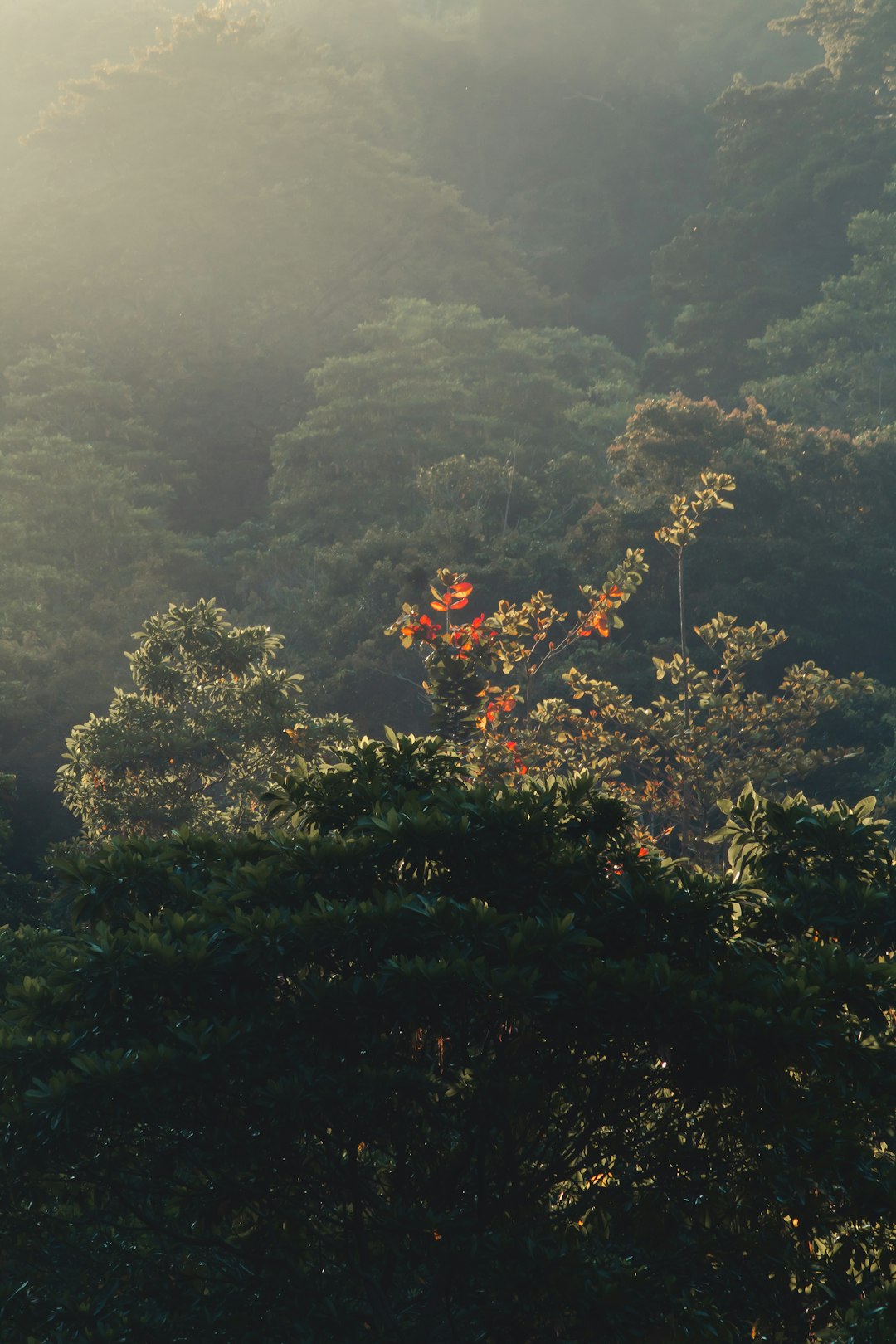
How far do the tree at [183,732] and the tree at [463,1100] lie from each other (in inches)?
245

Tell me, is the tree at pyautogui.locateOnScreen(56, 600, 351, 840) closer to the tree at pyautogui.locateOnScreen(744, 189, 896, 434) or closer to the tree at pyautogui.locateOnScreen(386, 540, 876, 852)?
the tree at pyautogui.locateOnScreen(386, 540, 876, 852)

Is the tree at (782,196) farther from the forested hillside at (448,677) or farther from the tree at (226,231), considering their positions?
the tree at (226,231)

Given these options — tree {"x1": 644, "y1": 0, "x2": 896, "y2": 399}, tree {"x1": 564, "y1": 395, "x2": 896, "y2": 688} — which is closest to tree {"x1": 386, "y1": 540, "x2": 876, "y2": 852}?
Answer: tree {"x1": 564, "y1": 395, "x2": 896, "y2": 688}

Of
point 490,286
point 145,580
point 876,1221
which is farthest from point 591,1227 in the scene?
point 490,286

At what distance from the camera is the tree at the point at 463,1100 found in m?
4.14

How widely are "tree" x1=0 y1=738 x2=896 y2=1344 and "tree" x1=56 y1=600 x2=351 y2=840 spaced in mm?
6227

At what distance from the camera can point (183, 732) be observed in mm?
11352

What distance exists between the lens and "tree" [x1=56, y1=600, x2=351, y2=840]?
36.4 feet

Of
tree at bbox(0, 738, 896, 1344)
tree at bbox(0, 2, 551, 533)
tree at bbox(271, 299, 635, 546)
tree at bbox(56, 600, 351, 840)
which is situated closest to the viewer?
tree at bbox(0, 738, 896, 1344)

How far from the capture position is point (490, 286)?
45.9m

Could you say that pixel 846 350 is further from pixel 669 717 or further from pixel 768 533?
pixel 669 717

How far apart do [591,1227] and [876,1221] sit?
1.05 m

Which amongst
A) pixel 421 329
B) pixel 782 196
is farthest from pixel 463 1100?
pixel 782 196

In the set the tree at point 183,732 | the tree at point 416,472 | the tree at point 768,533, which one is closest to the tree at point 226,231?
the tree at point 416,472
